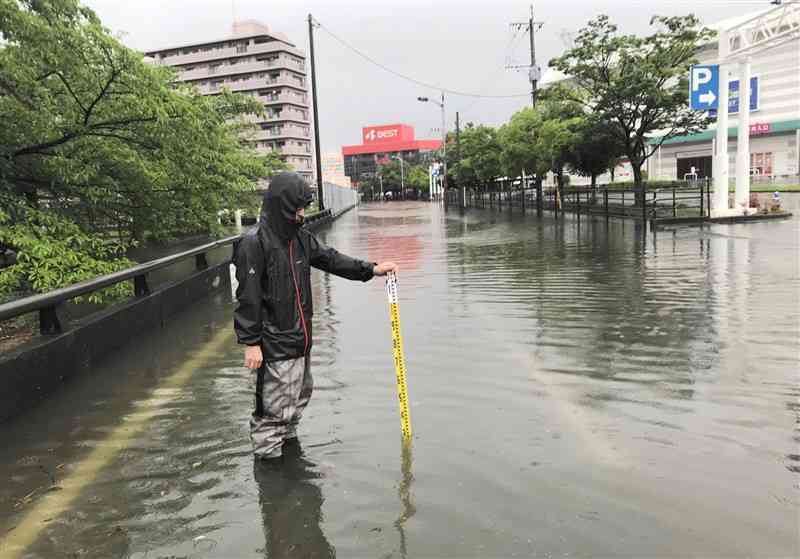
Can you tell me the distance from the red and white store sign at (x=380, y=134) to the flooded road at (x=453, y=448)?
164541mm

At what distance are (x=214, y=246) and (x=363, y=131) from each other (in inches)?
6516

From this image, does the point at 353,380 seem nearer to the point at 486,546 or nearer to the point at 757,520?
the point at 486,546

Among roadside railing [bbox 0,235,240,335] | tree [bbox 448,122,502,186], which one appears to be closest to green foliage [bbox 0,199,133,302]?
roadside railing [bbox 0,235,240,335]

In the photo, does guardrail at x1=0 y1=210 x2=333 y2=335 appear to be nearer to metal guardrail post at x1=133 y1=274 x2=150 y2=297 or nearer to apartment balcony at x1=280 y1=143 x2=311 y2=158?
metal guardrail post at x1=133 y1=274 x2=150 y2=297

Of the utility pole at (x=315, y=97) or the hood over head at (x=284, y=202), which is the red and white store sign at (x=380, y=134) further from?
the hood over head at (x=284, y=202)

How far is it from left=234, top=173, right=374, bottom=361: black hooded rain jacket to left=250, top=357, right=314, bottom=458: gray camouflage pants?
83 mm

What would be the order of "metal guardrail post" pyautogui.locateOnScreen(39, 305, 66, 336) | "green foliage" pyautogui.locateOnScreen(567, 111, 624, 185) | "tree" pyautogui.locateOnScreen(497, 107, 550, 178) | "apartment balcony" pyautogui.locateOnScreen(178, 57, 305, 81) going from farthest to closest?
"apartment balcony" pyautogui.locateOnScreen(178, 57, 305, 81)
"tree" pyautogui.locateOnScreen(497, 107, 550, 178)
"green foliage" pyautogui.locateOnScreen(567, 111, 624, 185)
"metal guardrail post" pyautogui.locateOnScreen(39, 305, 66, 336)

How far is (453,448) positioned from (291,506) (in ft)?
3.52

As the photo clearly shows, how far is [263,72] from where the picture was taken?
9881cm

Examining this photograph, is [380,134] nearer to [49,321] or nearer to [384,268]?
[49,321]

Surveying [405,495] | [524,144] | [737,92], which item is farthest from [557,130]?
[405,495]

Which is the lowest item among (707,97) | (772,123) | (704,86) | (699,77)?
(707,97)

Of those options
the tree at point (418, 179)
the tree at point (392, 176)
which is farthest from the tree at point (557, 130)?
the tree at point (392, 176)

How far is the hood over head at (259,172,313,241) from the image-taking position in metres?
3.78
